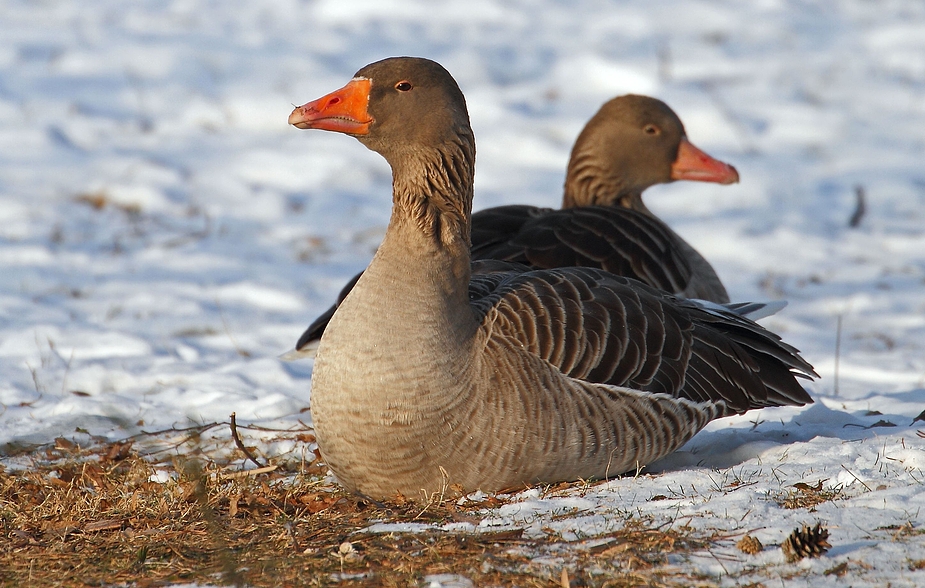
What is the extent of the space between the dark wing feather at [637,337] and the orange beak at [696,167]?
3.26m

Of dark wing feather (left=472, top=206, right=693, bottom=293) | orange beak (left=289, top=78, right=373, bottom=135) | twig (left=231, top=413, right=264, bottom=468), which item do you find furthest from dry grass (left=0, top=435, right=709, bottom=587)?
dark wing feather (left=472, top=206, right=693, bottom=293)

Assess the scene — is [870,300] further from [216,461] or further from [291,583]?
[291,583]

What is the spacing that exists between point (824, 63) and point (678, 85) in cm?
297

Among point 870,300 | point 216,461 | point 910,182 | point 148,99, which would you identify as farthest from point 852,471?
point 148,99

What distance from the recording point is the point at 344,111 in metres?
4.85

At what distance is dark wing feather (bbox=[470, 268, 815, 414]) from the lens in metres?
4.75

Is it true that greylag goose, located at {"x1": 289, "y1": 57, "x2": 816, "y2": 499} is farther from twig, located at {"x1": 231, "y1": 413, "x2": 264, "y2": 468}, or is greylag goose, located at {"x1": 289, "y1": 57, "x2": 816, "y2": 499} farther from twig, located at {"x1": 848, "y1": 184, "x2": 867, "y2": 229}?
twig, located at {"x1": 848, "y1": 184, "x2": 867, "y2": 229}

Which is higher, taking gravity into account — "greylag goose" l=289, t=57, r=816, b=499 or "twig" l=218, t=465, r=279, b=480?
"greylag goose" l=289, t=57, r=816, b=499

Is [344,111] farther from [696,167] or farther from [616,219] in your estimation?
[696,167]

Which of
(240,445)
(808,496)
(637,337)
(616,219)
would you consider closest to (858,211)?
(616,219)

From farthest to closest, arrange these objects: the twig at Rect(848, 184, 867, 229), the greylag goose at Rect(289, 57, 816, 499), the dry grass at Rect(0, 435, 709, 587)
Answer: the twig at Rect(848, 184, 867, 229) → the greylag goose at Rect(289, 57, 816, 499) → the dry grass at Rect(0, 435, 709, 587)

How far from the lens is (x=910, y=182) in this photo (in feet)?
42.9

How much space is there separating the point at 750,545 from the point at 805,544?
18 cm

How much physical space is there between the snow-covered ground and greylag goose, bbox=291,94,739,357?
1.13 meters
